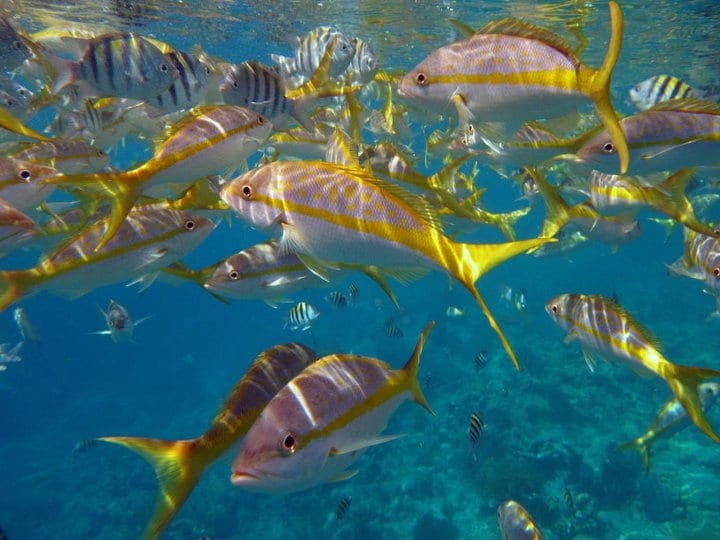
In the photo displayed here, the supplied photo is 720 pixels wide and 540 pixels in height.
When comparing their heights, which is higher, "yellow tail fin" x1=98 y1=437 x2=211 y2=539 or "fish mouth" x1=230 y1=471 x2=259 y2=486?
"fish mouth" x1=230 y1=471 x2=259 y2=486

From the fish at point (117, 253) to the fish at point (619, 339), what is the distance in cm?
357

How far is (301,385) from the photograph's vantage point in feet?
8.55

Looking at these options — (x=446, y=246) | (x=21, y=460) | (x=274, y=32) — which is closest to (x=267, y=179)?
(x=446, y=246)

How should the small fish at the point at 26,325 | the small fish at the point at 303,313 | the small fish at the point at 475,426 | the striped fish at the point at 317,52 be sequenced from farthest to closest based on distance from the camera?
the small fish at the point at 26,325 < the small fish at the point at 303,313 < the small fish at the point at 475,426 < the striped fish at the point at 317,52

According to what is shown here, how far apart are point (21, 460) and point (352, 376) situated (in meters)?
27.3

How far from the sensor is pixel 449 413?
15344 mm

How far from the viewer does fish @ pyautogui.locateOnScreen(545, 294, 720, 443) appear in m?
3.64

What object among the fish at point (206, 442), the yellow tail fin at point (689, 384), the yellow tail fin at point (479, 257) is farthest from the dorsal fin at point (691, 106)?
the fish at point (206, 442)

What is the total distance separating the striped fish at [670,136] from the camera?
383cm

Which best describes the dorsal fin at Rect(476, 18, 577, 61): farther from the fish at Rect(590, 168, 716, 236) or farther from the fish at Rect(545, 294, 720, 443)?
→ the fish at Rect(545, 294, 720, 443)

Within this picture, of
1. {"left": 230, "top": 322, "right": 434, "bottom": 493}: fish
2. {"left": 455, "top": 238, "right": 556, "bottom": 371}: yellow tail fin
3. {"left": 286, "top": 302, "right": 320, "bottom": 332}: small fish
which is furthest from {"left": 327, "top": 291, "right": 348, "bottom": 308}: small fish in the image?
{"left": 455, "top": 238, "right": 556, "bottom": 371}: yellow tail fin

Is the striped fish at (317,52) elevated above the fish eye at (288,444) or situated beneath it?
elevated above

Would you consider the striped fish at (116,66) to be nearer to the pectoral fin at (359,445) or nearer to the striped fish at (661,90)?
the pectoral fin at (359,445)

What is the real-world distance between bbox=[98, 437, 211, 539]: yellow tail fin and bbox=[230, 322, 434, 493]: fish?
1.00ft
